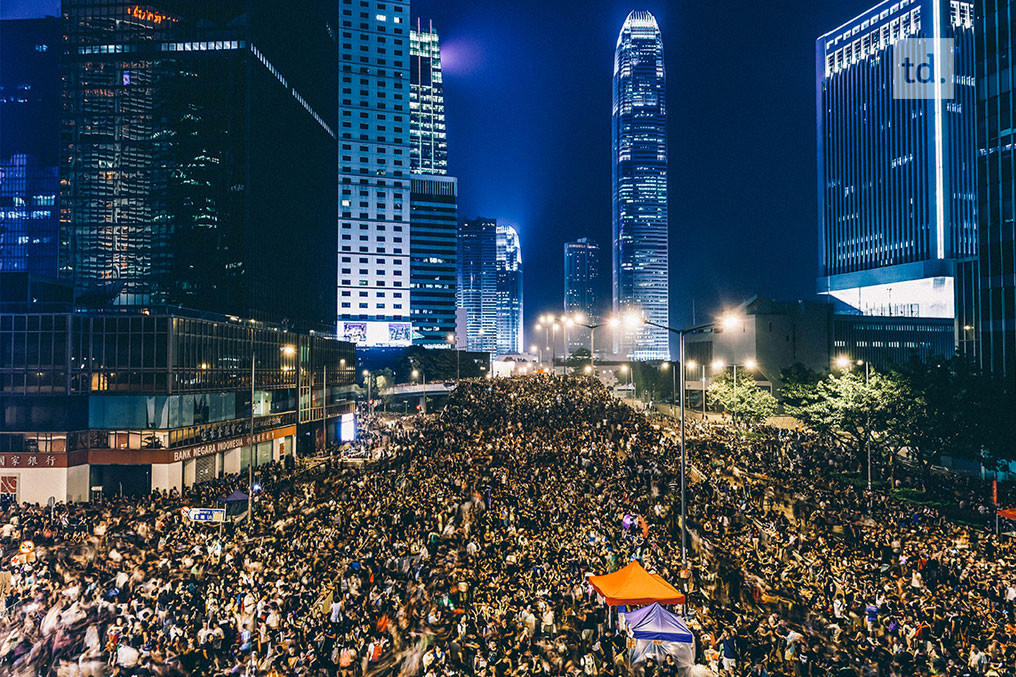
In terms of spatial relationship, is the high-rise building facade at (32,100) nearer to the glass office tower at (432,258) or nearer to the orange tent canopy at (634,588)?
the glass office tower at (432,258)

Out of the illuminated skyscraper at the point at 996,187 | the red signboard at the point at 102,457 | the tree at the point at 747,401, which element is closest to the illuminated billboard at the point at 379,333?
the tree at the point at 747,401

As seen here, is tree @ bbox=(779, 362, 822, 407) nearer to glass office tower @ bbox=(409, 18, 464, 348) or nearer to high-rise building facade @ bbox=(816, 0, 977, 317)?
high-rise building facade @ bbox=(816, 0, 977, 317)

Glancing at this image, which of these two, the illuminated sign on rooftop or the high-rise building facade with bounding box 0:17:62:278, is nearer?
the illuminated sign on rooftop

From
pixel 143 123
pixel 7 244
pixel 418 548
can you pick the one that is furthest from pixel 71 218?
pixel 418 548

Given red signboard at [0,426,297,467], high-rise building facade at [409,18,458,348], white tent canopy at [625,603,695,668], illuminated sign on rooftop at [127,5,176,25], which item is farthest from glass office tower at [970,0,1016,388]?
high-rise building facade at [409,18,458,348]

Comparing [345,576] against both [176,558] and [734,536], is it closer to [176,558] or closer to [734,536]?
[176,558]

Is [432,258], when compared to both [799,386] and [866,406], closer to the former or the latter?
[799,386]

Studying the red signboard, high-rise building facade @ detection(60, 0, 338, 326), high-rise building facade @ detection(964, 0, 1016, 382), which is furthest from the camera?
high-rise building facade @ detection(60, 0, 338, 326)

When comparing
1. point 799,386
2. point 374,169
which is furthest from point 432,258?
point 799,386
